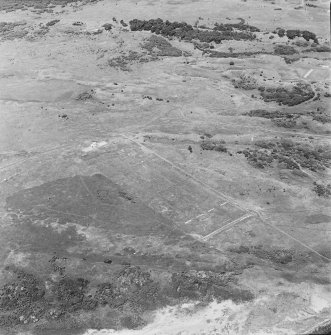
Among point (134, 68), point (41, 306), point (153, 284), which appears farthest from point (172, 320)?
point (134, 68)

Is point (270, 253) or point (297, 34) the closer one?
point (270, 253)

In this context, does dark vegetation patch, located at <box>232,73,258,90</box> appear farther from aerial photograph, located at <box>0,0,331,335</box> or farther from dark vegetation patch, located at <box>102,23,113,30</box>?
dark vegetation patch, located at <box>102,23,113,30</box>

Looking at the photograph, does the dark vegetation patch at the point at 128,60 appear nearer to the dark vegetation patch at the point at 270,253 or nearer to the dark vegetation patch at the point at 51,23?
the dark vegetation patch at the point at 51,23

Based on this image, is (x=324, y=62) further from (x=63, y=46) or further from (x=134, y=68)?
(x=63, y=46)

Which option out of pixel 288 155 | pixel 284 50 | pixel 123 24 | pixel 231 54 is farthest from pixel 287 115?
pixel 123 24

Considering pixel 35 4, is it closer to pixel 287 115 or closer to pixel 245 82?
pixel 245 82

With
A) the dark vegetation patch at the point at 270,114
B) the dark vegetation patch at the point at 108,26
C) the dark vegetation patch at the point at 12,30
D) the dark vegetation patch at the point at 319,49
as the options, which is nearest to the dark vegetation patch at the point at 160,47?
the dark vegetation patch at the point at 108,26
